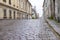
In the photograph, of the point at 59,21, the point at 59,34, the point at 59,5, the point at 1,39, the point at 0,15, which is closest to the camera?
the point at 1,39

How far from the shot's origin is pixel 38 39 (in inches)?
232

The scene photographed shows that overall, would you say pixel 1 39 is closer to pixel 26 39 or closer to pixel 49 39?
pixel 26 39

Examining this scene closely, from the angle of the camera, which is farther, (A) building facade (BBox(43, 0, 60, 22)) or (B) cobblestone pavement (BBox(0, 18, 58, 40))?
(A) building facade (BBox(43, 0, 60, 22))

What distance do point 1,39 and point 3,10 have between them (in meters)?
17.2

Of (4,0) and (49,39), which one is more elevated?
(4,0)

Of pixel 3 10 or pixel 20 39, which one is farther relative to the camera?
pixel 3 10

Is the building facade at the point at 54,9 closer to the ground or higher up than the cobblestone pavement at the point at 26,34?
higher up

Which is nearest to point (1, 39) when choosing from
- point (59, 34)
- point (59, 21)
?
point (59, 34)

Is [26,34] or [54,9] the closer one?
[26,34]

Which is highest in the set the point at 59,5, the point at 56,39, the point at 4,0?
the point at 4,0

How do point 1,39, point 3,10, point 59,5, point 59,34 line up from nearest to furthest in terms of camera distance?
point 1,39
point 59,34
point 59,5
point 3,10

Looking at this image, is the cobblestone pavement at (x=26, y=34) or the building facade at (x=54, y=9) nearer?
the cobblestone pavement at (x=26, y=34)

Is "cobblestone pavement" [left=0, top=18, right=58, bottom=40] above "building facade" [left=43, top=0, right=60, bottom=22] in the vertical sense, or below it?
below

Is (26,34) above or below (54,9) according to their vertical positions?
below
